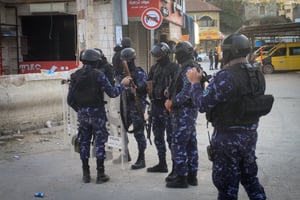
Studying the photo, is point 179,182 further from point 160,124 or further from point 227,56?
point 227,56

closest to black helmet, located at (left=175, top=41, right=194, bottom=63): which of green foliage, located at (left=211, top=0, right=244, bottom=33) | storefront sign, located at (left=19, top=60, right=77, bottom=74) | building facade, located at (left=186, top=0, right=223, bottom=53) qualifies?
storefront sign, located at (left=19, top=60, right=77, bottom=74)

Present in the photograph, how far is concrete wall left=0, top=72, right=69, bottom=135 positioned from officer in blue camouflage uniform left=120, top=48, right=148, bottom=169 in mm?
2612

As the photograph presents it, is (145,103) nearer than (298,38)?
Yes

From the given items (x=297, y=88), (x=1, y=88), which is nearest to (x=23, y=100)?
(x=1, y=88)

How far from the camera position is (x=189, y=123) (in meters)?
5.41

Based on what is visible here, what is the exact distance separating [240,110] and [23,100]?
21.6 ft

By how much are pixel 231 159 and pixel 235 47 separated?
943 mm

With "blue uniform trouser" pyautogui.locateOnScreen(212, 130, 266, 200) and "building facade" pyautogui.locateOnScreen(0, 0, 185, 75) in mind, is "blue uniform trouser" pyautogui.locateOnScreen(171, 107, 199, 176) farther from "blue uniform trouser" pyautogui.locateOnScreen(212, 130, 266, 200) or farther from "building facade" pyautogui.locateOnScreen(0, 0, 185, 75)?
"building facade" pyautogui.locateOnScreen(0, 0, 185, 75)

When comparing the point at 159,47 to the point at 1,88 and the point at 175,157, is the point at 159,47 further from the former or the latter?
the point at 1,88

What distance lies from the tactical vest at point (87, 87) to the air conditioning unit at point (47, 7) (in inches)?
406

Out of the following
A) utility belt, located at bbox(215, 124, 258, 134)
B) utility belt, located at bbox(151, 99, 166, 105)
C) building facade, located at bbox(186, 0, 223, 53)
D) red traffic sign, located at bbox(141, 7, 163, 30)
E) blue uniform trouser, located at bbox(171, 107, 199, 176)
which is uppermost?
building facade, located at bbox(186, 0, 223, 53)

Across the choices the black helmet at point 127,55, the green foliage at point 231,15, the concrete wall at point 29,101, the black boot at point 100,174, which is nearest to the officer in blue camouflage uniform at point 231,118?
the black boot at point 100,174

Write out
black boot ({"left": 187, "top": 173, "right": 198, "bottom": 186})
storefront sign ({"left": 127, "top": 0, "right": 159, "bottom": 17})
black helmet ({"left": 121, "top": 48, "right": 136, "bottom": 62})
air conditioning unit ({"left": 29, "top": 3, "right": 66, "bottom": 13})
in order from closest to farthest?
black boot ({"left": 187, "top": 173, "right": 198, "bottom": 186}), black helmet ({"left": 121, "top": 48, "right": 136, "bottom": 62}), storefront sign ({"left": 127, "top": 0, "right": 159, "bottom": 17}), air conditioning unit ({"left": 29, "top": 3, "right": 66, "bottom": 13})

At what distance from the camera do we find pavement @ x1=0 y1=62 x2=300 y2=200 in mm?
5367
